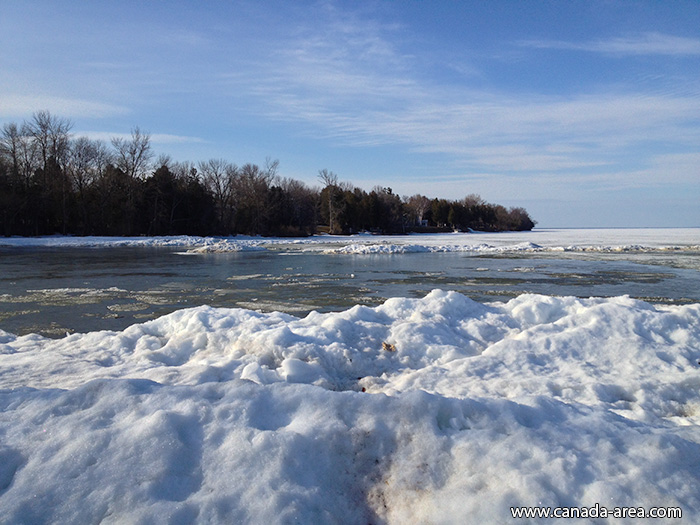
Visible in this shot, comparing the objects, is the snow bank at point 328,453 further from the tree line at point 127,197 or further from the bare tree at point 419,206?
the bare tree at point 419,206

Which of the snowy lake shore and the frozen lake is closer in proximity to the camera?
the snowy lake shore

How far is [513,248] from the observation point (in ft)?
96.8

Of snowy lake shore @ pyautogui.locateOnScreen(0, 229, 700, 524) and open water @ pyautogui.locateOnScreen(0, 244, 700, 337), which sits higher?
snowy lake shore @ pyautogui.locateOnScreen(0, 229, 700, 524)

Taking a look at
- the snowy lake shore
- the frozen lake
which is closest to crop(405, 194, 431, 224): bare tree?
the frozen lake

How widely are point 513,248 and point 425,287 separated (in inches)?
752

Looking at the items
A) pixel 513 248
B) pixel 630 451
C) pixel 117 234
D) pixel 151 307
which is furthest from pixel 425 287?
pixel 117 234

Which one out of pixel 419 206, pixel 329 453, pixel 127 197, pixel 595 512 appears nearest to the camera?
pixel 595 512

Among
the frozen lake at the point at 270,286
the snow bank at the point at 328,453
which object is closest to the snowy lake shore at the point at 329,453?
the snow bank at the point at 328,453

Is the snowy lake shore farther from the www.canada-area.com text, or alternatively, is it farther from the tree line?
the tree line

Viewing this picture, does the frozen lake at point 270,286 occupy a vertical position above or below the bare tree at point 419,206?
below

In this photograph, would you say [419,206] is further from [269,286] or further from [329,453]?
[329,453]

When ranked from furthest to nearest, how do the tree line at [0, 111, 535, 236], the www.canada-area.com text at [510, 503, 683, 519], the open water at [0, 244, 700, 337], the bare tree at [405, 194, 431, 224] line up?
1. the bare tree at [405, 194, 431, 224]
2. the tree line at [0, 111, 535, 236]
3. the open water at [0, 244, 700, 337]
4. the www.canada-area.com text at [510, 503, 683, 519]

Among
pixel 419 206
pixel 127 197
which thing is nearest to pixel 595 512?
pixel 127 197

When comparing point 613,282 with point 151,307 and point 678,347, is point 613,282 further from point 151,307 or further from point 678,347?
point 151,307
